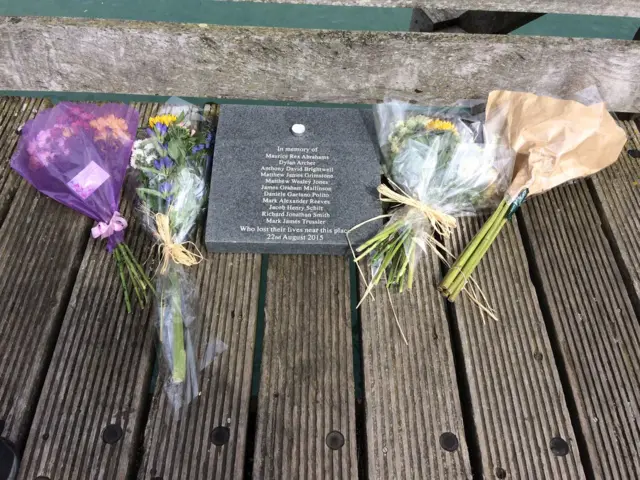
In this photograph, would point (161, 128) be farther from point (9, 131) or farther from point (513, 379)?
point (513, 379)

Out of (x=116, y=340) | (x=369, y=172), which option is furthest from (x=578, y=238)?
(x=116, y=340)

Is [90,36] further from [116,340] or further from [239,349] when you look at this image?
[239,349]

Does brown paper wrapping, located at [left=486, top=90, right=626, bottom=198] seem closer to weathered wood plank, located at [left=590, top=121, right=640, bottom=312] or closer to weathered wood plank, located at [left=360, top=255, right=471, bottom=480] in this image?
weathered wood plank, located at [left=590, top=121, right=640, bottom=312]

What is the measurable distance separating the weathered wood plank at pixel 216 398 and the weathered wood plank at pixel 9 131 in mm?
1031

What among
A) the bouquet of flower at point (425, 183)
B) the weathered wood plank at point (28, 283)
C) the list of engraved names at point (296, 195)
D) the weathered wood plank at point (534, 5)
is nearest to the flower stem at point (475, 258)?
the bouquet of flower at point (425, 183)

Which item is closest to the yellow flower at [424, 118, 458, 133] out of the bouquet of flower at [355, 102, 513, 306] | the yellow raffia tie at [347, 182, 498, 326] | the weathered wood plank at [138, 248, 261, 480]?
the bouquet of flower at [355, 102, 513, 306]

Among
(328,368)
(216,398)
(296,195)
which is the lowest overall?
(216,398)

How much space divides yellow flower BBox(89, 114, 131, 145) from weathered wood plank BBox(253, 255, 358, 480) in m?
1.02

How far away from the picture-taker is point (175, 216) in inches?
85.3

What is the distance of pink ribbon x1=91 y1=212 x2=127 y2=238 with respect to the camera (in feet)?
7.14

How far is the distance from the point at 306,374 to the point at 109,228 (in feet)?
3.54

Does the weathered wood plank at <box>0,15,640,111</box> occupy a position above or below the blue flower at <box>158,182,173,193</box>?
above

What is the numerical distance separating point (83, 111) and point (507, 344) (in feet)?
7.54

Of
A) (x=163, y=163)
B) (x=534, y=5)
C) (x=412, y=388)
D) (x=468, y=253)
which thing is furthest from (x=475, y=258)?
(x=163, y=163)
